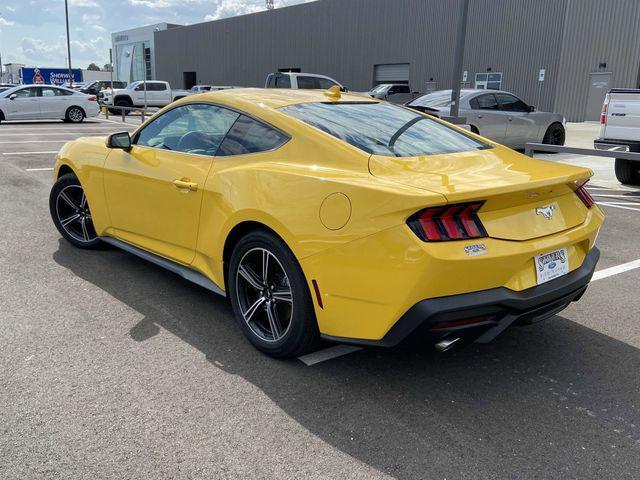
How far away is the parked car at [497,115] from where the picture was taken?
12.4m

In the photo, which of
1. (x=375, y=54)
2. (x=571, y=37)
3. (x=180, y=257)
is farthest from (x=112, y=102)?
(x=180, y=257)

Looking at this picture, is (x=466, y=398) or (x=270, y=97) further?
(x=270, y=97)

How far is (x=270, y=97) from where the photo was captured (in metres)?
3.81

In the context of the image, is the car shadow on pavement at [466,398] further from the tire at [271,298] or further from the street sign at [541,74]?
the street sign at [541,74]

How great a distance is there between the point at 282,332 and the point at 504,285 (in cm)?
128

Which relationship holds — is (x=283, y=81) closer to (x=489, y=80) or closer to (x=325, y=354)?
(x=489, y=80)

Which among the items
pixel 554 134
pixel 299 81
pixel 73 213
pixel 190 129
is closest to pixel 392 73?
pixel 299 81

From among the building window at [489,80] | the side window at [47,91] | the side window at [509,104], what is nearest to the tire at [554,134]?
the side window at [509,104]

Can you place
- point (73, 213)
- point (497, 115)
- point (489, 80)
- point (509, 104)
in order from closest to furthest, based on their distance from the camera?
point (73, 213) < point (497, 115) < point (509, 104) < point (489, 80)

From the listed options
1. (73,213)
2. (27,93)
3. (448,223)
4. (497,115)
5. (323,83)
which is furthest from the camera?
(27,93)

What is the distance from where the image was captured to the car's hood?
267 cm

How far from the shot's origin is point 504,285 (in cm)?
269

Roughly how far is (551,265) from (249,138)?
191 centimetres

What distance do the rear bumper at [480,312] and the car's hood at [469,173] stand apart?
472mm
